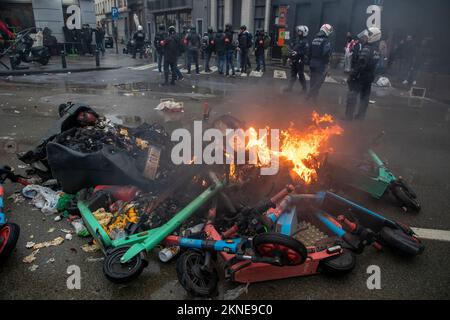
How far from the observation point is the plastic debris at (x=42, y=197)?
3.80 m

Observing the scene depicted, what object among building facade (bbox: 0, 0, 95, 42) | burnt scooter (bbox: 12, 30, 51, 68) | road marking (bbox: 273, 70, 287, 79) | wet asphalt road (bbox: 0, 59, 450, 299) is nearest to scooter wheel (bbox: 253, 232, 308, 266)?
wet asphalt road (bbox: 0, 59, 450, 299)

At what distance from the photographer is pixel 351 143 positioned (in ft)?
21.6

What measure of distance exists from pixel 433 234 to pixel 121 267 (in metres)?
3.47

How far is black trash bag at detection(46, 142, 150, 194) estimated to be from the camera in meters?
3.66

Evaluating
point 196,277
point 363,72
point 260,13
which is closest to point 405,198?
point 196,277

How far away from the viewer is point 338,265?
288 cm

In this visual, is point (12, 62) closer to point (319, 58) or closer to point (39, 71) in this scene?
point (39, 71)

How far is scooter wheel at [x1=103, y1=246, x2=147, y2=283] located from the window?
2448cm

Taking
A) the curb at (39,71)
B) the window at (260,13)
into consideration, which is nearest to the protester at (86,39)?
the curb at (39,71)

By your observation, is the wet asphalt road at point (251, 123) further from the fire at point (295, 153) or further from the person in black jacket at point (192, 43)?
the person in black jacket at point (192, 43)

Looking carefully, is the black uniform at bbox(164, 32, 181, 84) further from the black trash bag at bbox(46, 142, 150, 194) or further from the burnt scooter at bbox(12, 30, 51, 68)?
the black trash bag at bbox(46, 142, 150, 194)

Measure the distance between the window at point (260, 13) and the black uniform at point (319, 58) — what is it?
16088 mm
